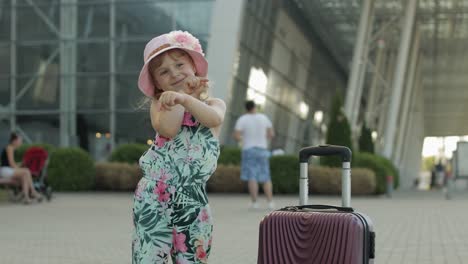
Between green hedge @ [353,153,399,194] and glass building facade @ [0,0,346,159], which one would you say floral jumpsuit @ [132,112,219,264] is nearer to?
green hedge @ [353,153,399,194]

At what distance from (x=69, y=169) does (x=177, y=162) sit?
725 inches

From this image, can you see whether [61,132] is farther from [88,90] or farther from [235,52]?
[235,52]

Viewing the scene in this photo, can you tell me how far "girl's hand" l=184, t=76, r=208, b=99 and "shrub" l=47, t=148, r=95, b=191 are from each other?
1803cm

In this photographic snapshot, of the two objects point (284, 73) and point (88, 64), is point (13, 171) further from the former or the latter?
point (284, 73)

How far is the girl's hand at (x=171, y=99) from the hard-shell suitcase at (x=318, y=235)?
0.91 meters

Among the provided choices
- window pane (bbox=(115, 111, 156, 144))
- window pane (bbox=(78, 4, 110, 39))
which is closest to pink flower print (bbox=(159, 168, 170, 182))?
window pane (bbox=(115, 111, 156, 144))

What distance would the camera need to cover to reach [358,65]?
31938 millimetres

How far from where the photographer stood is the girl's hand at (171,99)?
3.22 m

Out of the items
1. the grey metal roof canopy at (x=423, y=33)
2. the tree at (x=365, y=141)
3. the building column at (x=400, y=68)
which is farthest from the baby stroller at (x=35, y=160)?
the building column at (x=400, y=68)

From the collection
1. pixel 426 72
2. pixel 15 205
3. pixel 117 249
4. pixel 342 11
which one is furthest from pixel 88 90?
pixel 426 72

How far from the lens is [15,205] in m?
15.3

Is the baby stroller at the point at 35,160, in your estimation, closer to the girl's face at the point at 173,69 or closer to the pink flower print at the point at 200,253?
the girl's face at the point at 173,69

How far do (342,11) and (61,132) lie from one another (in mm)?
19283

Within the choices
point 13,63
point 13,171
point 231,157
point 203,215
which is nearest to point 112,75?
point 13,63
